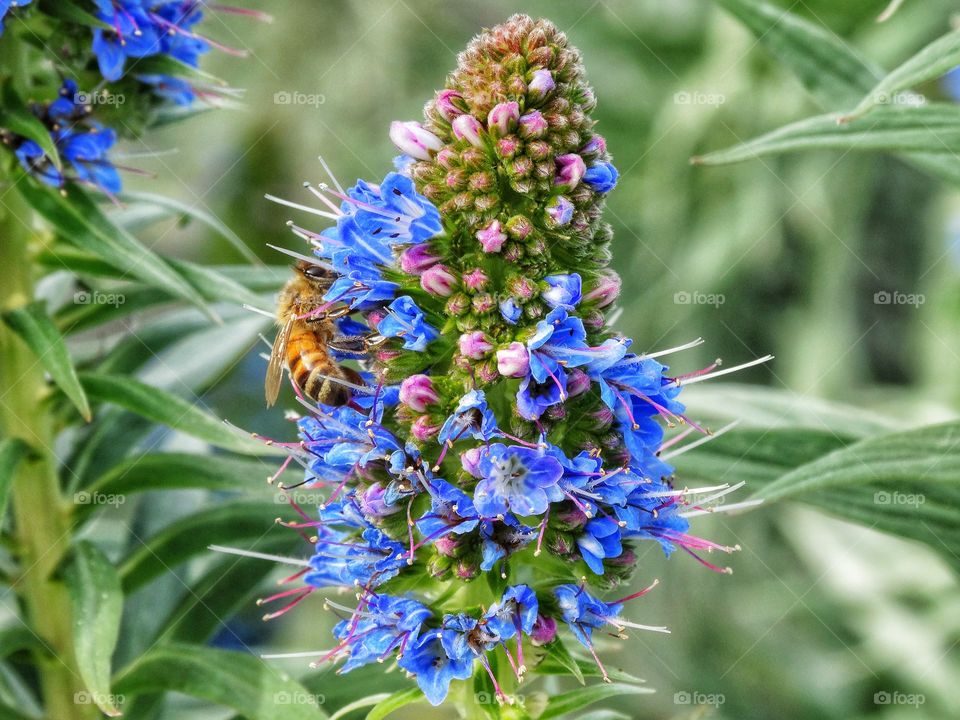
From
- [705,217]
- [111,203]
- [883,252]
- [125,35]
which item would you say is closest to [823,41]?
[125,35]

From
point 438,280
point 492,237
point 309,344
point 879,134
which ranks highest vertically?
point 879,134

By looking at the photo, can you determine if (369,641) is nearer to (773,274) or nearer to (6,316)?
(6,316)

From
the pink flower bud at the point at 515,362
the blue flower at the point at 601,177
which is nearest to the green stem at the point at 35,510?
the pink flower bud at the point at 515,362

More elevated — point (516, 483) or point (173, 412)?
point (516, 483)

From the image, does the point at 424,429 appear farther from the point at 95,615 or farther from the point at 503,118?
the point at 95,615

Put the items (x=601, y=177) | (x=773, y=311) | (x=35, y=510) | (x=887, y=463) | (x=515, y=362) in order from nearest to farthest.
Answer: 1. (x=515, y=362)
2. (x=601, y=177)
3. (x=887, y=463)
4. (x=35, y=510)
5. (x=773, y=311)

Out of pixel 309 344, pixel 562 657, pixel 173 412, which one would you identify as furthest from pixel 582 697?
pixel 173 412
